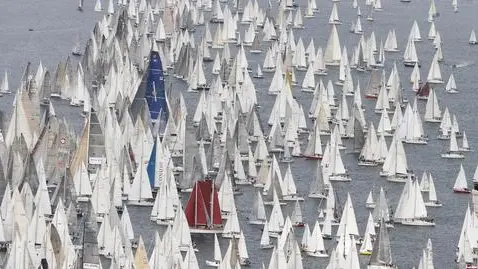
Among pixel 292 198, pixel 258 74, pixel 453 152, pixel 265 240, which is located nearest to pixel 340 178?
pixel 292 198

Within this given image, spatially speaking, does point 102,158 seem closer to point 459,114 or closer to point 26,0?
point 459,114

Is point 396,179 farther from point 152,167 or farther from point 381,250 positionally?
point 381,250

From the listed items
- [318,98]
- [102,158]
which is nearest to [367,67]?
[318,98]

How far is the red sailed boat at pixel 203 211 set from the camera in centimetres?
10294

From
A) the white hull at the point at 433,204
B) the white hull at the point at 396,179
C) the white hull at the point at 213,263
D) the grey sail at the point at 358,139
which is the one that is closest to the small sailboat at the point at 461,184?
the white hull at the point at 396,179

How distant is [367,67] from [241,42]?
796 cm

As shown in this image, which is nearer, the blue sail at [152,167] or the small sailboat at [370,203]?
the small sailboat at [370,203]

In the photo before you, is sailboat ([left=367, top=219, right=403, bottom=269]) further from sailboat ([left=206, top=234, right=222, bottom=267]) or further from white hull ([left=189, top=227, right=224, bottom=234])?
white hull ([left=189, top=227, right=224, bottom=234])

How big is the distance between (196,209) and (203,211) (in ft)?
1.08

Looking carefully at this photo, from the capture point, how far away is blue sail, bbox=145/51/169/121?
12481cm

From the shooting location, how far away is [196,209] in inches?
4077

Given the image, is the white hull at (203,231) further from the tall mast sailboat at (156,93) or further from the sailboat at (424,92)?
the sailboat at (424,92)

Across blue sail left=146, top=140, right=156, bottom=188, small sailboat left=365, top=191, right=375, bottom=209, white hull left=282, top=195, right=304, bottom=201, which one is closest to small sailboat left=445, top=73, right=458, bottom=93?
blue sail left=146, top=140, right=156, bottom=188

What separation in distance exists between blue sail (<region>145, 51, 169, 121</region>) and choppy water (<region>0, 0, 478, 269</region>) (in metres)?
3.88
